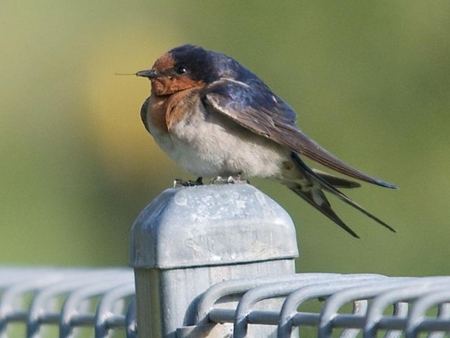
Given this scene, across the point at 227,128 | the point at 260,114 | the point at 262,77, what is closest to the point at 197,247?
the point at 227,128

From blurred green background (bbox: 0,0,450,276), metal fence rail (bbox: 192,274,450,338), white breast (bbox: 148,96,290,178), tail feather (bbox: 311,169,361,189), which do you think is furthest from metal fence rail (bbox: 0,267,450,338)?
blurred green background (bbox: 0,0,450,276)

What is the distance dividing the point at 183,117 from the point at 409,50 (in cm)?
173

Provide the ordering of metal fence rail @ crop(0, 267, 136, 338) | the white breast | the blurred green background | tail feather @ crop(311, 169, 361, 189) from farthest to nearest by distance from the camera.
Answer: the blurred green background
tail feather @ crop(311, 169, 361, 189)
the white breast
metal fence rail @ crop(0, 267, 136, 338)

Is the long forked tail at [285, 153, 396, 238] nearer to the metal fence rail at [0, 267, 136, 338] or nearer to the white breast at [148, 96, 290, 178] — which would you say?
the white breast at [148, 96, 290, 178]

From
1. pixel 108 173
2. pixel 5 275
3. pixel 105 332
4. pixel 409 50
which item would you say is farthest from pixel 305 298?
pixel 108 173

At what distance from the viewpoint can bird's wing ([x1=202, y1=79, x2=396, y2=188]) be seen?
120 inches

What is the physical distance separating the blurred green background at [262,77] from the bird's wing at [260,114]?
720 mm

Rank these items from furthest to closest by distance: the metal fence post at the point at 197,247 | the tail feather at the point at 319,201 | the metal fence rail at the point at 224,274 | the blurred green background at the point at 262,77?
the blurred green background at the point at 262,77
the tail feather at the point at 319,201
the metal fence post at the point at 197,247
the metal fence rail at the point at 224,274

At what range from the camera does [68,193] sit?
4746mm


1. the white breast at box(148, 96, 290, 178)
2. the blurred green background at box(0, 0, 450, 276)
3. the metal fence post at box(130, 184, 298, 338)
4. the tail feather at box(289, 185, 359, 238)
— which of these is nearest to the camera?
the metal fence post at box(130, 184, 298, 338)

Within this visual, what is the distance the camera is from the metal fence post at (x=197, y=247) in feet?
4.32

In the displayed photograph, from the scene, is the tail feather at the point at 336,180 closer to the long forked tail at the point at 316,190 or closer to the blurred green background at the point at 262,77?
the long forked tail at the point at 316,190

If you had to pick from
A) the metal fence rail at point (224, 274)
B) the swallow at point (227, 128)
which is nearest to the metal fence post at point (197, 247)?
the metal fence rail at point (224, 274)

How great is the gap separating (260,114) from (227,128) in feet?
0.47
